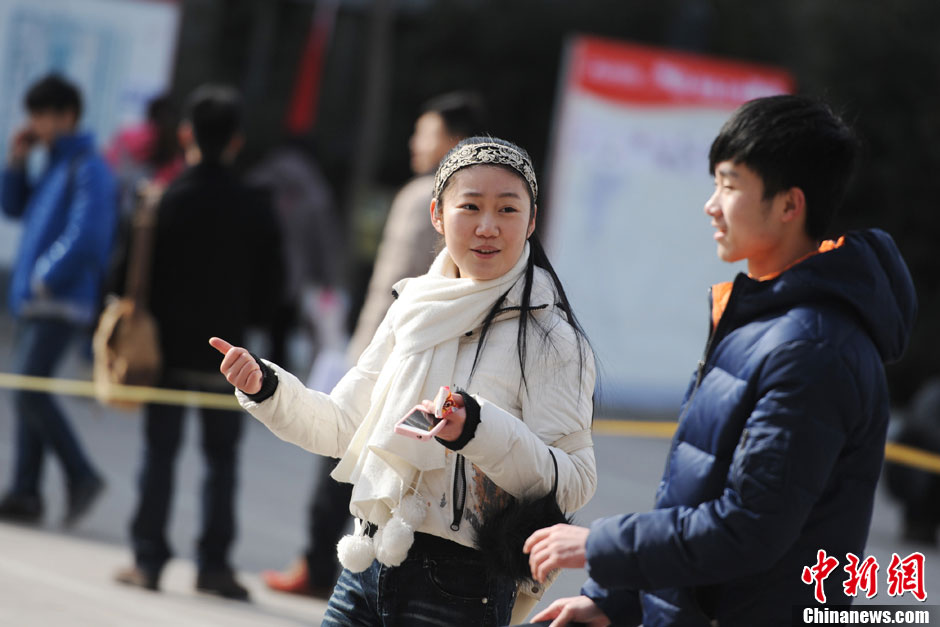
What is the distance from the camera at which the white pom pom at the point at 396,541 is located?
8.57 feet

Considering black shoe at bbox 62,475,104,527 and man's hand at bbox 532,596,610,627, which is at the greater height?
man's hand at bbox 532,596,610,627

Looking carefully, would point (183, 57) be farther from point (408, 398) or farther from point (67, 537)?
point (408, 398)

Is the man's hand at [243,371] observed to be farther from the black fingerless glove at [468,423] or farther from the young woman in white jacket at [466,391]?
the black fingerless glove at [468,423]

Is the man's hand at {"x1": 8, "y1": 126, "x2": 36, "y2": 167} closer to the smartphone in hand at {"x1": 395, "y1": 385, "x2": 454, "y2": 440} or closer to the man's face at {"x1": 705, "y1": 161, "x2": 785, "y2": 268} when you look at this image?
the smartphone in hand at {"x1": 395, "y1": 385, "x2": 454, "y2": 440}

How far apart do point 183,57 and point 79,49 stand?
5358 mm

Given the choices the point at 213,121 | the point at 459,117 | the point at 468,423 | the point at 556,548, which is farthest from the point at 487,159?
the point at 213,121

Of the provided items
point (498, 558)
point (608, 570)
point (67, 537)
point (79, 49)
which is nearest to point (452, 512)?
point (498, 558)

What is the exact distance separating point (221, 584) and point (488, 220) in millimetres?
3259

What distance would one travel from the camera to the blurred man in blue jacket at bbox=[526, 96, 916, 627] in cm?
207

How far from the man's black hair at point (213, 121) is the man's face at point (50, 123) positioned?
1.28 meters

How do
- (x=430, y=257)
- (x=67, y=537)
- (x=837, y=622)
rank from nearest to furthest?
(x=837, y=622)
(x=430, y=257)
(x=67, y=537)

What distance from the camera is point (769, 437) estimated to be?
2.06 meters

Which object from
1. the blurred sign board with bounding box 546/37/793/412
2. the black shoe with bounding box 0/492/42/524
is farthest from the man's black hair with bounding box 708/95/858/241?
the blurred sign board with bounding box 546/37/793/412

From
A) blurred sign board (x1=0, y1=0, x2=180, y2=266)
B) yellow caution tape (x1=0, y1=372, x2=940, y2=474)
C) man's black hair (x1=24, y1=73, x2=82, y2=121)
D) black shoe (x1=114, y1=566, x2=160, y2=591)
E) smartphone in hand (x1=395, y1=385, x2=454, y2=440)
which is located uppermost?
blurred sign board (x1=0, y1=0, x2=180, y2=266)
